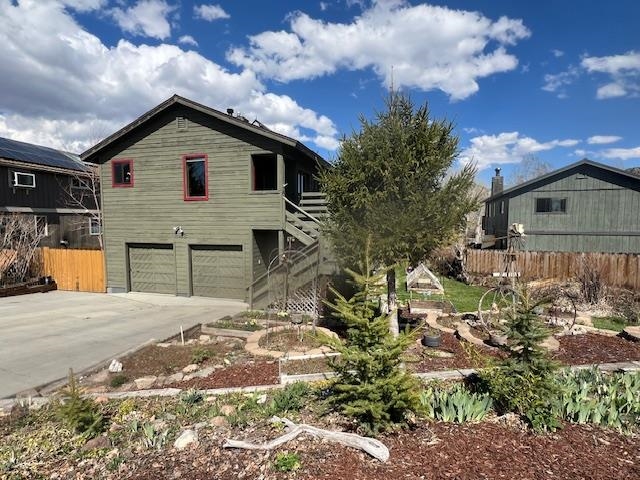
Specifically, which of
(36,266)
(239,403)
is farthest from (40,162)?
(239,403)

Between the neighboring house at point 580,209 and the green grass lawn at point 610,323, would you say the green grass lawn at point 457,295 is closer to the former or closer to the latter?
the green grass lawn at point 610,323

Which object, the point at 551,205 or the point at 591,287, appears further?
the point at 551,205

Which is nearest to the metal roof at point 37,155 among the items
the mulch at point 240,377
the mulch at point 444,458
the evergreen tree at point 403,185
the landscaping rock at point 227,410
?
the mulch at point 240,377

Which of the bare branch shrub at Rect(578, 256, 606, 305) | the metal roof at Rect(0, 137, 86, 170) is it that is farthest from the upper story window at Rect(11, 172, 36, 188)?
the bare branch shrub at Rect(578, 256, 606, 305)

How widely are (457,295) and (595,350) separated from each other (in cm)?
744

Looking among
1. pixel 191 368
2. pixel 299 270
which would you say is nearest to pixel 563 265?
pixel 299 270

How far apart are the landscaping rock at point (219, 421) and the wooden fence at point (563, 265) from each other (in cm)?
1440

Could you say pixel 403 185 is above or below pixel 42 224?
above

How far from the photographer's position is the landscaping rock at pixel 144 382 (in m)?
5.65

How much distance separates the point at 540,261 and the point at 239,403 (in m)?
16.2

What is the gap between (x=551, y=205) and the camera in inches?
828

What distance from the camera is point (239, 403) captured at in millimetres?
4633

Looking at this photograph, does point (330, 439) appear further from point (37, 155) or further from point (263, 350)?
point (37, 155)

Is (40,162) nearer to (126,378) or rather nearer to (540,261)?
(126,378)
